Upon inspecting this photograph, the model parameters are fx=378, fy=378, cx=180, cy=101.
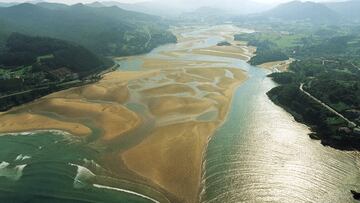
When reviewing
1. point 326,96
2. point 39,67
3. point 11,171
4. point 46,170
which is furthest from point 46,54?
point 326,96

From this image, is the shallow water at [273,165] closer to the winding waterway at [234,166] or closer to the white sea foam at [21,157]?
the winding waterway at [234,166]

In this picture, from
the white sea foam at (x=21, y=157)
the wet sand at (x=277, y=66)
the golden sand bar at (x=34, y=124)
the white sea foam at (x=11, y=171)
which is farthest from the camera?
the wet sand at (x=277, y=66)

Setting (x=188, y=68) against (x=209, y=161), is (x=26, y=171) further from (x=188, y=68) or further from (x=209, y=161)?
(x=188, y=68)

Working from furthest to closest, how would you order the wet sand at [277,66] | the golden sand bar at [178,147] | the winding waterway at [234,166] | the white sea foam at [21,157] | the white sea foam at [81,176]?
the wet sand at [277,66] < the white sea foam at [21,157] < the golden sand bar at [178,147] < the white sea foam at [81,176] < the winding waterway at [234,166]

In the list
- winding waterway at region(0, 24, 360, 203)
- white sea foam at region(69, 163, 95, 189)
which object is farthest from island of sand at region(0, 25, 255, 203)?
white sea foam at region(69, 163, 95, 189)

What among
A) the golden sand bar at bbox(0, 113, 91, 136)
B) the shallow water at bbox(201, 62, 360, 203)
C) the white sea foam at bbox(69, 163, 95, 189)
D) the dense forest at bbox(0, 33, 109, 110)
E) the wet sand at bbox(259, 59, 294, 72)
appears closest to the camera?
the shallow water at bbox(201, 62, 360, 203)

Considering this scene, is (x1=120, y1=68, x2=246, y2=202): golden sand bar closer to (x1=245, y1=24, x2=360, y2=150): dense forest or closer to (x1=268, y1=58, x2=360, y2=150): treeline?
(x1=268, y1=58, x2=360, y2=150): treeline

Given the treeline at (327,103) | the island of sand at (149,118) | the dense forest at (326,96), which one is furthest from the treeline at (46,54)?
the treeline at (327,103)

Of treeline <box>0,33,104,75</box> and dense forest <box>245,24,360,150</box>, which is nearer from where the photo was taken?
dense forest <box>245,24,360,150</box>

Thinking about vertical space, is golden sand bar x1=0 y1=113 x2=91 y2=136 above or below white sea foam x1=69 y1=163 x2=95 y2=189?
below

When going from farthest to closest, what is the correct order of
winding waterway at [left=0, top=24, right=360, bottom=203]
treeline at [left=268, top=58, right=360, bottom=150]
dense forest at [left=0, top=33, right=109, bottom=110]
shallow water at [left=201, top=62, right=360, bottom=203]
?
dense forest at [left=0, top=33, right=109, bottom=110], treeline at [left=268, top=58, right=360, bottom=150], winding waterway at [left=0, top=24, right=360, bottom=203], shallow water at [left=201, top=62, right=360, bottom=203]

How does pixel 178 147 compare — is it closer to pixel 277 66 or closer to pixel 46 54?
pixel 46 54
